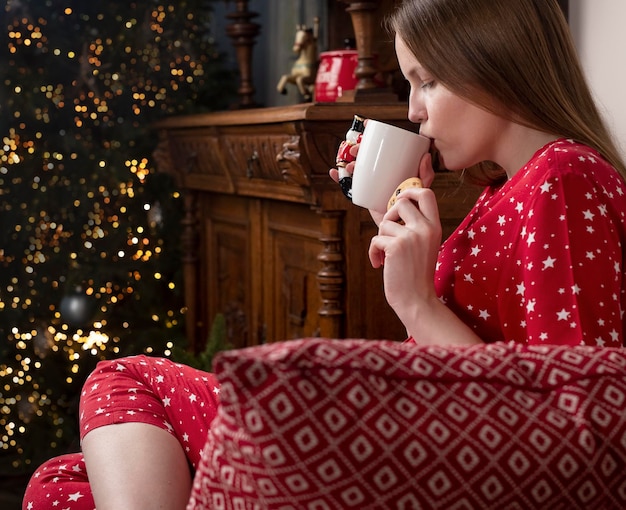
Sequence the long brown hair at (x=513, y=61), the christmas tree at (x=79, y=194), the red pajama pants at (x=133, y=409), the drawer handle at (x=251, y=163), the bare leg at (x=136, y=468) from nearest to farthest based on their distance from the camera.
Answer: the bare leg at (x=136, y=468) → the red pajama pants at (x=133, y=409) → the long brown hair at (x=513, y=61) → the drawer handle at (x=251, y=163) → the christmas tree at (x=79, y=194)

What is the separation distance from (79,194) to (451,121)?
2.18 meters

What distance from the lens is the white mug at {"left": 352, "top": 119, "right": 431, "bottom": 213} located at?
1219mm

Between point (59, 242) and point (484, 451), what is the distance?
8.83ft

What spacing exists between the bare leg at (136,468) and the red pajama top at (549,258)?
0.36m

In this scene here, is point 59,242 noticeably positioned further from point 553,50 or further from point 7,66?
point 553,50

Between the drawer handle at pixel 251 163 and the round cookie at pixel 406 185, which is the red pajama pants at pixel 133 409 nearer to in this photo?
→ the round cookie at pixel 406 185

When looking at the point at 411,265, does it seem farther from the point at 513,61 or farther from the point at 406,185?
the point at 513,61

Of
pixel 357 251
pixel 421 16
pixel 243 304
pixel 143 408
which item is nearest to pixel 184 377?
pixel 143 408

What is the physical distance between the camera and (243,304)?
2959mm

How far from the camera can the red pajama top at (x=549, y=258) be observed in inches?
36.0

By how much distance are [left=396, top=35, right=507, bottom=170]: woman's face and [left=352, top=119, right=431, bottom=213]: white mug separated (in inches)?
1.3

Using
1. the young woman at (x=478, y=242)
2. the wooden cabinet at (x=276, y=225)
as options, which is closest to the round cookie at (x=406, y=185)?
the young woman at (x=478, y=242)

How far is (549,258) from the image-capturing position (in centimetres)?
93

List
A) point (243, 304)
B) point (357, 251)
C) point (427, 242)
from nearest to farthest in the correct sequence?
point (427, 242)
point (357, 251)
point (243, 304)
